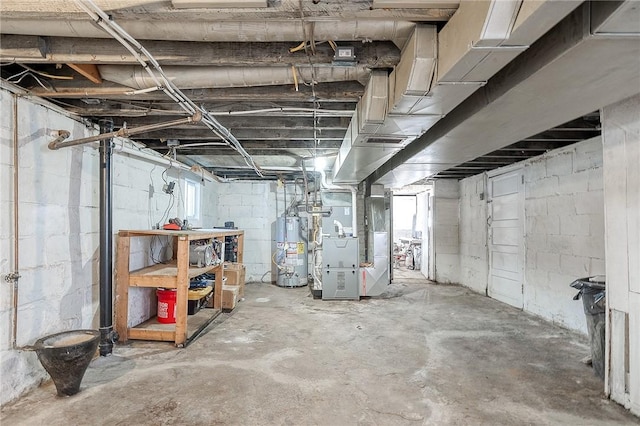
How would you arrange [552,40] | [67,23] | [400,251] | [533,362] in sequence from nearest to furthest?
[552,40] → [67,23] → [533,362] → [400,251]

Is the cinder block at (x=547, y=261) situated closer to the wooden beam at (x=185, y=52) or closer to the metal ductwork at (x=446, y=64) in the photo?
the metal ductwork at (x=446, y=64)

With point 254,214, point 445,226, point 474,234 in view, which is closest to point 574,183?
point 474,234

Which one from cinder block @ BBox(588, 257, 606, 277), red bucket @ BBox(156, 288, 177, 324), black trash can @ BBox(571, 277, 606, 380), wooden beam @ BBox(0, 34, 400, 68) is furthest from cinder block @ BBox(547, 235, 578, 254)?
red bucket @ BBox(156, 288, 177, 324)

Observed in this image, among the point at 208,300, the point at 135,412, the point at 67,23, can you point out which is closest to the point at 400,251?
the point at 208,300

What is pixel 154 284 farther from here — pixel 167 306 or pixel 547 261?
pixel 547 261

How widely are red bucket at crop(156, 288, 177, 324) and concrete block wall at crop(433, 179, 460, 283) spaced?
4.83 meters

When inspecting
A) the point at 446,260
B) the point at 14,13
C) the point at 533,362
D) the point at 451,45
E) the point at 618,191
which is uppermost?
the point at 14,13

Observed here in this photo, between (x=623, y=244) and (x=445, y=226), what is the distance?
4.30 m

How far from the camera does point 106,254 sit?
9.34ft

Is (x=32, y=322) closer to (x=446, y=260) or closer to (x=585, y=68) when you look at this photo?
(x=585, y=68)

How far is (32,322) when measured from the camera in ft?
7.47

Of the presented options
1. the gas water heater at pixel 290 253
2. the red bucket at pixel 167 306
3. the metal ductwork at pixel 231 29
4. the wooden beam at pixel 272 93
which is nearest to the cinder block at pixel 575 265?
the wooden beam at pixel 272 93

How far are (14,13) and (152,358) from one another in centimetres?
252

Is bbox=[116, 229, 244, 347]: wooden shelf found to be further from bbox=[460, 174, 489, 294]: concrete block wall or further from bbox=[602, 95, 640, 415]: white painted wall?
bbox=[460, 174, 489, 294]: concrete block wall
